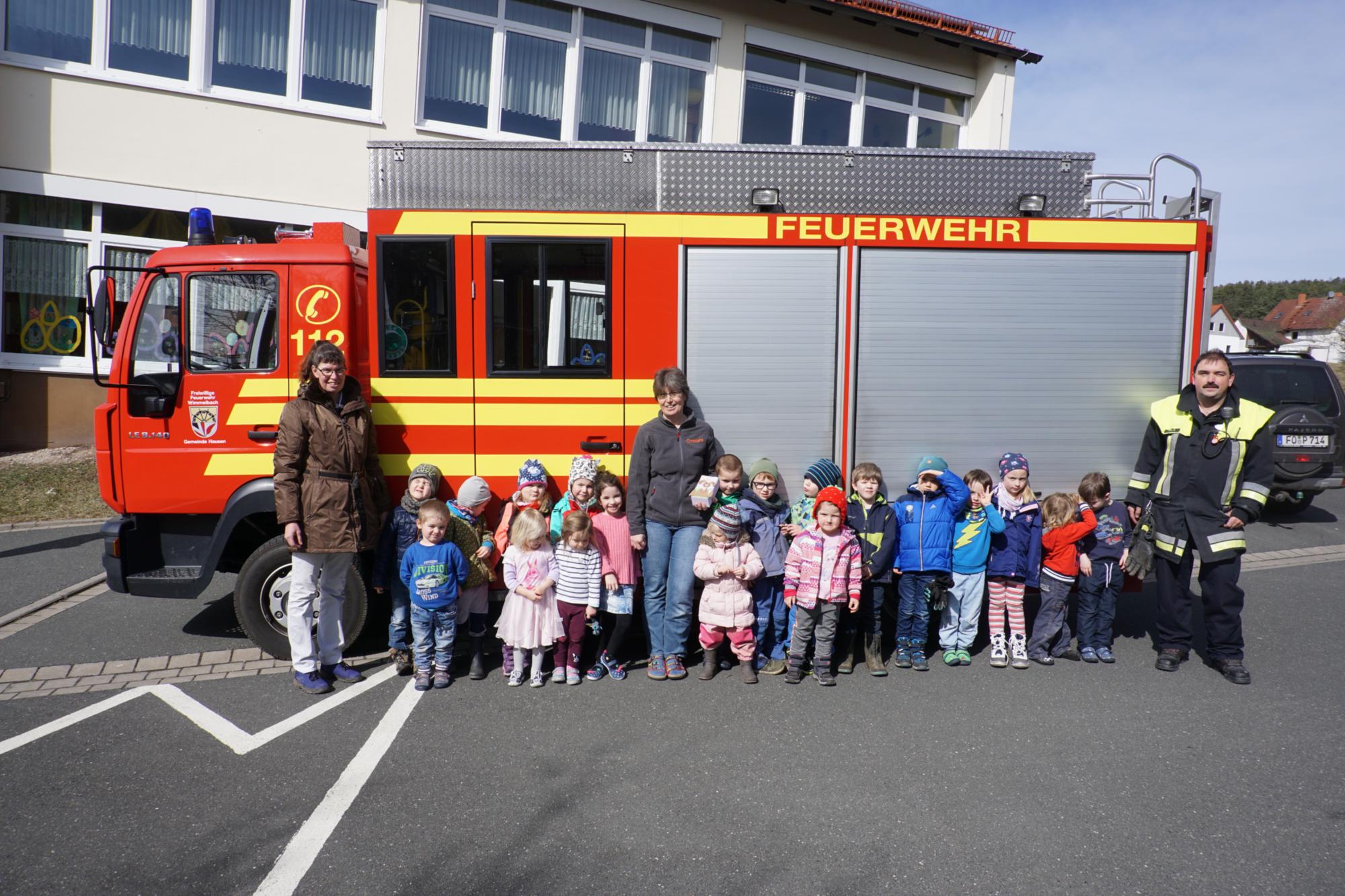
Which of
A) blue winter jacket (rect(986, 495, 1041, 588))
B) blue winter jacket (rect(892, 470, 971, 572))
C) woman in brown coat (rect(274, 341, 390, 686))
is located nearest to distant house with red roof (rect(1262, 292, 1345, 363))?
blue winter jacket (rect(986, 495, 1041, 588))

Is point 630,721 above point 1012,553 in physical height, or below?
below

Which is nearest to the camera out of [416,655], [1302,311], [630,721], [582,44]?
[630,721]

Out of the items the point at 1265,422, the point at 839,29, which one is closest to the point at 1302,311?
the point at 839,29

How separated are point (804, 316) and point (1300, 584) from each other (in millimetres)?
5535

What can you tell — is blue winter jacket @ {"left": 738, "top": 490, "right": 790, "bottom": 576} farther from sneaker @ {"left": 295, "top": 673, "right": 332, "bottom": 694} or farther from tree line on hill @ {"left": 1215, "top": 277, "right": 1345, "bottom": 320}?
tree line on hill @ {"left": 1215, "top": 277, "right": 1345, "bottom": 320}

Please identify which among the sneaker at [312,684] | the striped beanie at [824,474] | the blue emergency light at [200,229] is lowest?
the sneaker at [312,684]

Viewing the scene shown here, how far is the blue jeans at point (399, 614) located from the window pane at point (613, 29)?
1043cm

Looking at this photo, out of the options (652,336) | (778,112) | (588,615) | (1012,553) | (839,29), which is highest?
(839,29)

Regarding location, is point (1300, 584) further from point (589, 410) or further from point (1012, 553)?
point (589, 410)

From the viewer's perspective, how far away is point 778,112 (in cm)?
1392

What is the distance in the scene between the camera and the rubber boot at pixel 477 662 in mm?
4949

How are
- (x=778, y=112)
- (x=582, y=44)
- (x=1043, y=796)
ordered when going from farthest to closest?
1. (x=778, y=112)
2. (x=582, y=44)
3. (x=1043, y=796)

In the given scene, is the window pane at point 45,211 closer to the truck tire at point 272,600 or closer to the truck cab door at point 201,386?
the truck cab door at point 201,386

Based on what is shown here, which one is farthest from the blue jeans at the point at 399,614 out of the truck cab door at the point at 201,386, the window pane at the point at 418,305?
the window pane at the point at 418,305
